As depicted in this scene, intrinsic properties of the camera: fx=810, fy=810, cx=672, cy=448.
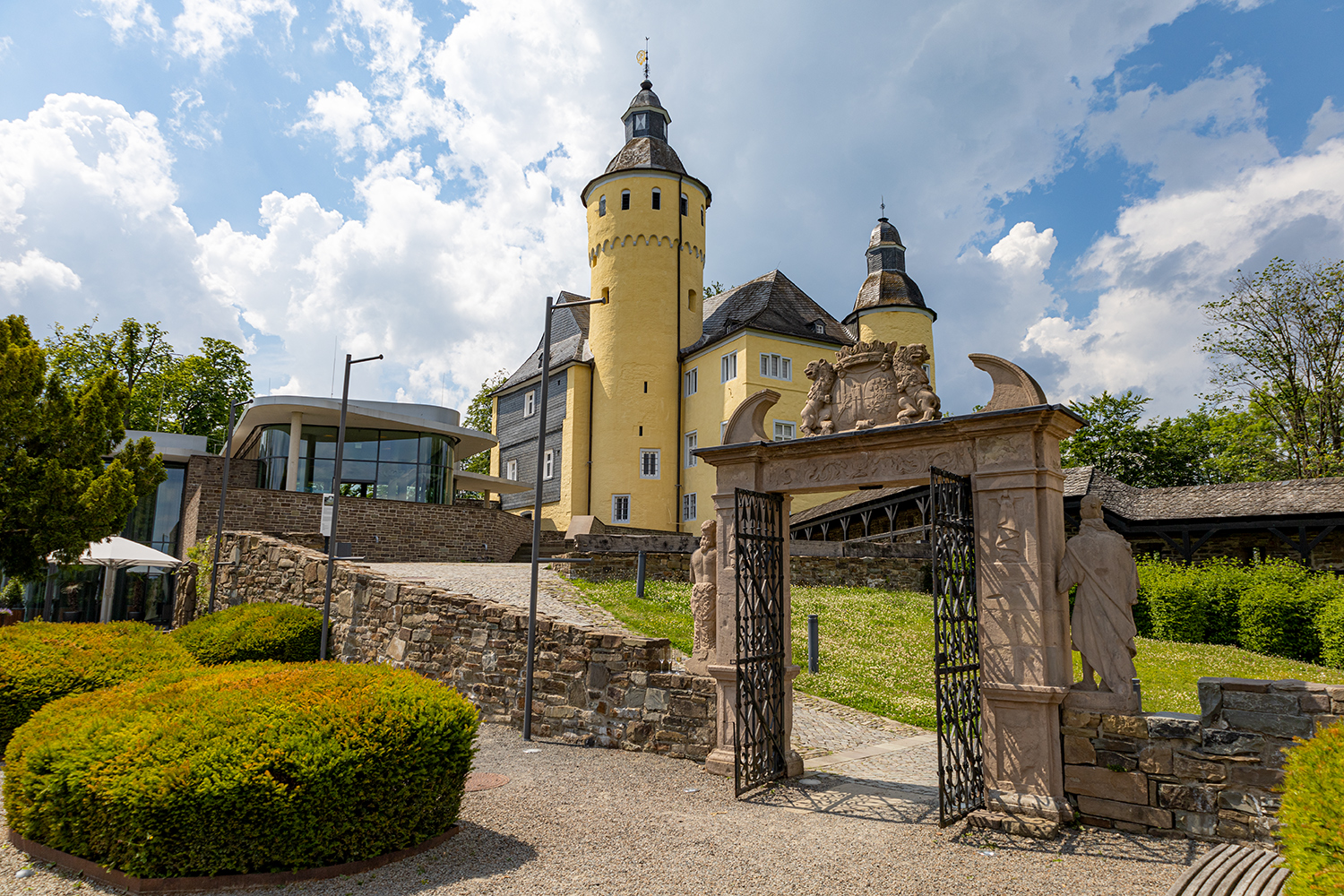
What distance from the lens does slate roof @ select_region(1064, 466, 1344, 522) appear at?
1998 centimetres

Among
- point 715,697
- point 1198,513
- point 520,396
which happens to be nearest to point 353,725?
point 715,697

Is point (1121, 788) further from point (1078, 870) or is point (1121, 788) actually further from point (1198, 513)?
point (1198, 513)

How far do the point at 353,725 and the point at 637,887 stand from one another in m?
2.23

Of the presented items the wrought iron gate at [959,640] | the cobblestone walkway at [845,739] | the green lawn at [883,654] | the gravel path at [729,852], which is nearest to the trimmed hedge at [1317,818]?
the gravel path at [729,852]

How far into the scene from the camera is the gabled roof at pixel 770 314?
31562 millimetres

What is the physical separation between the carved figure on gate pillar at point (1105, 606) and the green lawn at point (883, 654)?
5.02 m

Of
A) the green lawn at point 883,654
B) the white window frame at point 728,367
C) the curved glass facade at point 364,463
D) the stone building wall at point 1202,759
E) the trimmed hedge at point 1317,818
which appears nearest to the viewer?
the trimmed hedge at point 1317,818

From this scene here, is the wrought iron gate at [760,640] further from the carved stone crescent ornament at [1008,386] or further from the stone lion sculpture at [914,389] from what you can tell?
the carved stone crescent ornament at [1008,386]

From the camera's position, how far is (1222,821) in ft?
19.8

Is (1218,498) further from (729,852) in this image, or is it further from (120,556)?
(120,556)

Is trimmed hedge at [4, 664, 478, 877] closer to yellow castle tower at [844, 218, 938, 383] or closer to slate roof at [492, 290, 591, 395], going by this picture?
slate roof at [492, 290, 591, 395]

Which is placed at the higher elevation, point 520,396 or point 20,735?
point 520,396

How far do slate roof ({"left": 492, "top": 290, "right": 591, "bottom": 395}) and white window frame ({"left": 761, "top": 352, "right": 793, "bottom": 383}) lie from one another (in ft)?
27.7

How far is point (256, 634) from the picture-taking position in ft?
44.6
